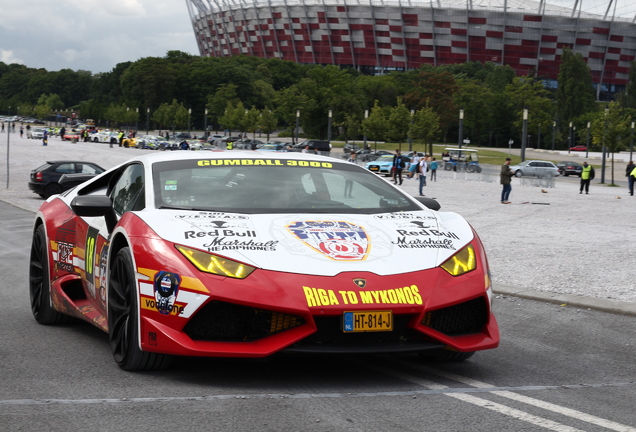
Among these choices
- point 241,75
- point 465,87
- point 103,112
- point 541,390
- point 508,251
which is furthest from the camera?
point 103,112

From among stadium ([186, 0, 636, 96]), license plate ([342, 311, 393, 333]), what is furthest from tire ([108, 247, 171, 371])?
stadium ([186, 0, 636, 96])

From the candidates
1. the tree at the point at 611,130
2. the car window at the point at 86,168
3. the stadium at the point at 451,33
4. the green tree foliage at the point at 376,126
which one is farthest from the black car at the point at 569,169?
the stadium at the point at 451,33

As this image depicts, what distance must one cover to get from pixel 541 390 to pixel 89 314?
3.10 metres

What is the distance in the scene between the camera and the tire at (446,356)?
17.6 feet

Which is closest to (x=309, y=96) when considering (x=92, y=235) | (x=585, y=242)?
(x=585, y=242)

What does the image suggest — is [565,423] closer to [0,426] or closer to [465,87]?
[0,426]

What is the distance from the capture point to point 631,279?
10359 millimetres

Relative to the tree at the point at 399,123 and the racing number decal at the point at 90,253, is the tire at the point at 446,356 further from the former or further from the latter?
the tree at the point at 399,123

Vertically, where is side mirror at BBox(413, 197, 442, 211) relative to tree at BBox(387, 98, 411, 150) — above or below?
below

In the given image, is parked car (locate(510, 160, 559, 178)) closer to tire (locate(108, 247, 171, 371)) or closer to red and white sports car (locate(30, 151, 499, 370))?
red and white sports car (locate(30, 151, 499, 370))

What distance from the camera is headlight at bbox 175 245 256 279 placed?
4613 mm

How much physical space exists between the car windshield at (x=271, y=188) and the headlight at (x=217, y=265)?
0.66m

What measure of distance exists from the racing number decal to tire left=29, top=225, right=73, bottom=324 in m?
0.83

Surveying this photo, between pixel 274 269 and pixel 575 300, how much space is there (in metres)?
5.00
